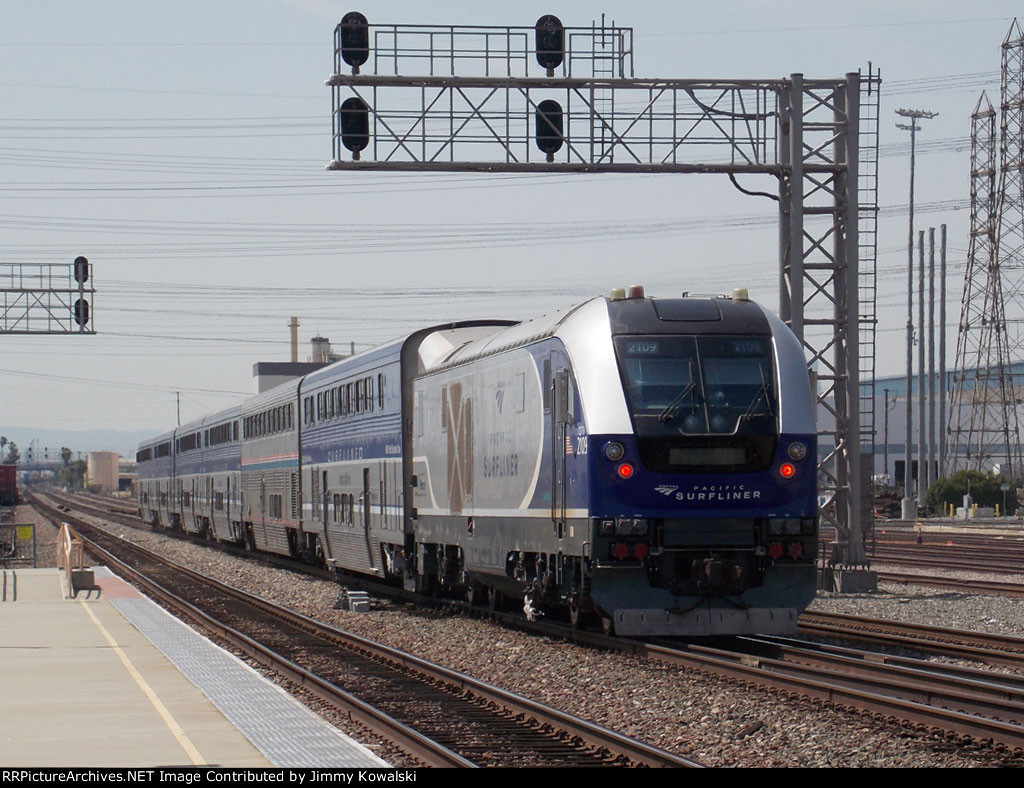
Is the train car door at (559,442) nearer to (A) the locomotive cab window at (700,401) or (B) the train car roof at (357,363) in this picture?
(A) the locomotive cab window at (700,401)

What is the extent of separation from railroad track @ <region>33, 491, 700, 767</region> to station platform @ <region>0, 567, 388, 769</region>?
0.46m

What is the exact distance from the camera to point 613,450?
14211 mm

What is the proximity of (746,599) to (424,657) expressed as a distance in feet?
12.0

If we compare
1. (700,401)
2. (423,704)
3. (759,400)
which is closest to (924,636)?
(759,400)

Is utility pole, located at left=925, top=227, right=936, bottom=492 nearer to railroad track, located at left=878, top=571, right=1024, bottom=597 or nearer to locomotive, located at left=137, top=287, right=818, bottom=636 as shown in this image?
railroad track, located at left=878, top=571, right=1024, bottom=597

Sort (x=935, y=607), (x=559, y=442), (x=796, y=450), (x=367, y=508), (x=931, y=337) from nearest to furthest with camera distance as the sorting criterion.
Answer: (x=796, y=450) < (x=559, y=442) < (x=935, y=607) < (x=367, y=508) < (x=931, y=337)

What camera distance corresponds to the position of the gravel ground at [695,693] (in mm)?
9625

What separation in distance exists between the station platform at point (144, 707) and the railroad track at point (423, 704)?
0.46m

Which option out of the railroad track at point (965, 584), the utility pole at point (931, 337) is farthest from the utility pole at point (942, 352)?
the railroad track at point (965, 584)

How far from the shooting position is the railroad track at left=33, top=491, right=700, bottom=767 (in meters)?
9.74

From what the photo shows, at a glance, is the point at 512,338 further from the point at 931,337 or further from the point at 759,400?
the point at 931,337

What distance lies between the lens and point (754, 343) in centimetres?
1472

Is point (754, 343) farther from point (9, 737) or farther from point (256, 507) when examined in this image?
point (256, 507)

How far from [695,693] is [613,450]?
2.79 m
